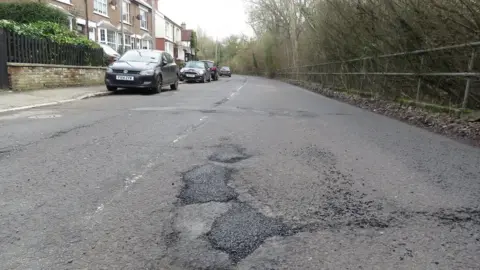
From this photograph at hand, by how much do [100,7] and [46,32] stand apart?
16.5 metres

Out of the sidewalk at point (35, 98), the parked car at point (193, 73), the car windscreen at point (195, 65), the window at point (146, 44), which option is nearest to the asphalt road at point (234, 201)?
the sidewalk at point (35, 98)

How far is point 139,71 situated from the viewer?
14180 millimetres

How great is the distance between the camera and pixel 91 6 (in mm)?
28516

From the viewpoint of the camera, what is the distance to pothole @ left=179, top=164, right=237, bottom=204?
3.43 meters

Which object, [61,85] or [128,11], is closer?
[61,85]

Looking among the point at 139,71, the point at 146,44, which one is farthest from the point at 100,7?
the point at 139,71

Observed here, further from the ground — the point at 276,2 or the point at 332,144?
the point at 276,2

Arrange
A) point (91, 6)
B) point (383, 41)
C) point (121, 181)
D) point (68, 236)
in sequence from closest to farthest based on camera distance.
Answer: point (68, 236), point (121, 181), point (383, 41), point (91, 6)

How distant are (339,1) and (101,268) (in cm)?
1226

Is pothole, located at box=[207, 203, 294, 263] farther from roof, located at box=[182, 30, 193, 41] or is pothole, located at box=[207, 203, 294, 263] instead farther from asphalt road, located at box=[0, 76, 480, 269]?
roof, located at box=[182, 30, 193, 41]

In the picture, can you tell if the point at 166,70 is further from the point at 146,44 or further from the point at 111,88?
the point at 146,44

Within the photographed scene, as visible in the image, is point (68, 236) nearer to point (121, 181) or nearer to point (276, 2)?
point (121, 181)

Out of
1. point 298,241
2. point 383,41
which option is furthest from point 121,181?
point 383,41

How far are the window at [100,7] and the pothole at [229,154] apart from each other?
27.4 meters
